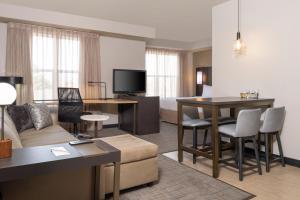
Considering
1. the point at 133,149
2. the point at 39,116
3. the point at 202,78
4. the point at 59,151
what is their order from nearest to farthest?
1. the point at 59,151
2. the point at 133,149
3. the point at 39,116
4. the point at 202,78

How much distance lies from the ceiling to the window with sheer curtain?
5.14 feet

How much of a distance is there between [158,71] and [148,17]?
2605mm

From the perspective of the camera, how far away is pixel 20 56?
445 centimetres

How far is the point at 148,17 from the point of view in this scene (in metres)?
4.85

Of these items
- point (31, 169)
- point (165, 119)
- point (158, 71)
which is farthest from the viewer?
point (158, 71)

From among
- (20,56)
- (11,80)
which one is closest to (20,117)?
(11,80)

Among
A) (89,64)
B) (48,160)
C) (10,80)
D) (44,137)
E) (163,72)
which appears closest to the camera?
(48,160)

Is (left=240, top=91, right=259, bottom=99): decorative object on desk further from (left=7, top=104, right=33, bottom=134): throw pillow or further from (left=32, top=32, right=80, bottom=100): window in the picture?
(left=32, top=32, right=80, bottom=100): window

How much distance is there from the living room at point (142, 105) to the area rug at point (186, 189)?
0.02m

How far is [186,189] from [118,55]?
163 inches

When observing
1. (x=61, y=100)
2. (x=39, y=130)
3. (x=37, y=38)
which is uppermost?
(x=37, y=38)

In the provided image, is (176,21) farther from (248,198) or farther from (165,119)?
(248,198)

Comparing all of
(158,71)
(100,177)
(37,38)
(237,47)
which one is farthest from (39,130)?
(158,71)

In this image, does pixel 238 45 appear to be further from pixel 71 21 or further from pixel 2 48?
pixel 2 48
